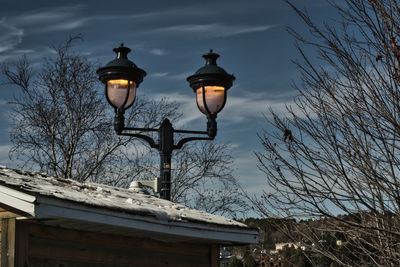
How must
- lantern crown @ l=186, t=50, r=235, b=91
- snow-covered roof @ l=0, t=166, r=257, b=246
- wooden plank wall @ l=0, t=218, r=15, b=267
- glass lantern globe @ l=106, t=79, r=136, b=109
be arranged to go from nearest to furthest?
snow-covered roof @ l=0, t=166, r=257, b=246, wooden plank wall @ l=0, t=218, r=15, b=267, glass lantern globe @ l=106, t=79, r=136, b=109, lantern crown @ l=186, t=50, r=235, b=91

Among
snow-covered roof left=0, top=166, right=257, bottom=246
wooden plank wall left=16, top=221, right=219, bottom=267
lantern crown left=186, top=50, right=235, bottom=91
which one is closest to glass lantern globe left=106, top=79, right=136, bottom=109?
lantern crown left=186, top=50, right=235, bottom=91

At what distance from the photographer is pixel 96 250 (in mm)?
5914

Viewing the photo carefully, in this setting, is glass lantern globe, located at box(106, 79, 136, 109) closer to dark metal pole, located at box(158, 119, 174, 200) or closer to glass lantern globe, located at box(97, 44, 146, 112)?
glass lantern globe, located at box(97, 44, 146, 112)

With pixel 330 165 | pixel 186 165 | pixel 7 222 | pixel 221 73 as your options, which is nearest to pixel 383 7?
pixel 330 165

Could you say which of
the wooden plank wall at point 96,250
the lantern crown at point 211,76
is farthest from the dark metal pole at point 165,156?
the wooden plank wall at point 96,250

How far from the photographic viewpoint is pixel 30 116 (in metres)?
18.2

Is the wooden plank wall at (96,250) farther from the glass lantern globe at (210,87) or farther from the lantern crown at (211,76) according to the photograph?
the lantern crown at (211,76)

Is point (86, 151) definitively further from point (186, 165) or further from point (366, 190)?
point (366, 190)

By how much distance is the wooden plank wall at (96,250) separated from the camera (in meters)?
5.25

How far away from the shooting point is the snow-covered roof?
4.79 meters

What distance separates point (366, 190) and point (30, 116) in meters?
13.9

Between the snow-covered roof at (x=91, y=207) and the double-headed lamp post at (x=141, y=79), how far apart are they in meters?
0.66

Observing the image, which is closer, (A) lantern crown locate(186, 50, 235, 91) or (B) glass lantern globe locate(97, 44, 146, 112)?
(B) glass lantern globe locate(97, 44, 146, 112)

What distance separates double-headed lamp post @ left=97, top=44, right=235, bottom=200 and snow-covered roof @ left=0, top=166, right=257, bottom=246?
66 cm
